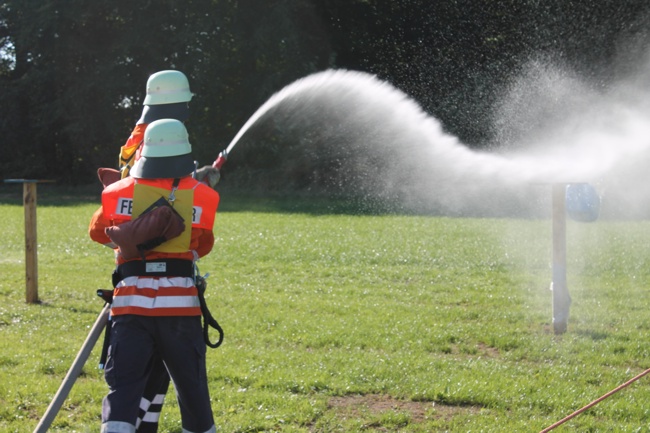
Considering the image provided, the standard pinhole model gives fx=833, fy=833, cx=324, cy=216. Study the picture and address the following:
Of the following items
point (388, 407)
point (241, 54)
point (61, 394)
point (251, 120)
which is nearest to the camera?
point (61, 394)

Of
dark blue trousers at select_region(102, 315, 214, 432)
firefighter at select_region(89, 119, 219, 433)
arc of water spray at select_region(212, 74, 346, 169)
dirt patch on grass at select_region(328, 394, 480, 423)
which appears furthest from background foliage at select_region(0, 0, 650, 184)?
dark blue trousers at select_region(102, 315, 214, 432)

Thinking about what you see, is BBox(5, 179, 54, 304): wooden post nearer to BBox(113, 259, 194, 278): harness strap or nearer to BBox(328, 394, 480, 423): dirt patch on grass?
BBox(328, 394, 480, 423): dirt patch on grass

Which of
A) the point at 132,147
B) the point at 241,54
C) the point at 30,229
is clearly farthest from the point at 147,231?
the point at 241,54

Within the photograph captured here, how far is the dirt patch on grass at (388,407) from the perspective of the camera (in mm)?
5309

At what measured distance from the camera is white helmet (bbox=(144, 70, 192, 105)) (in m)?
4.65

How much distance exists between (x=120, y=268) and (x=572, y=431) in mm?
2789

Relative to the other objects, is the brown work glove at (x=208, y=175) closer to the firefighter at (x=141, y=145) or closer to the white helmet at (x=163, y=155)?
the firefighter at (x=141, y=145)

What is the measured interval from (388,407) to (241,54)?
2507 cm

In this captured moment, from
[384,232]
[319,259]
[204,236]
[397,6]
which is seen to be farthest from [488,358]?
[397,6]

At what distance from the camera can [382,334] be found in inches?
291

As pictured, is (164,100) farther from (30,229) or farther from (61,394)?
(30,229)

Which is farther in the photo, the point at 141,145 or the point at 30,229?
the point at 30,229

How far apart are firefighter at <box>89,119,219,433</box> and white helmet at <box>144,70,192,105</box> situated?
2.16 feet

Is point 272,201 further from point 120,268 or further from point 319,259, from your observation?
point 120,268
